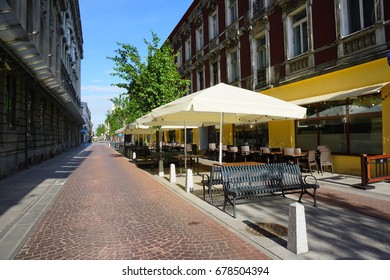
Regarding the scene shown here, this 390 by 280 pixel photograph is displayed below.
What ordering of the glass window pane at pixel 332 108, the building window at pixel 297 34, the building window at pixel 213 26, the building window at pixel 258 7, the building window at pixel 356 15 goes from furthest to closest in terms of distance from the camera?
the building window at pixel 213 26 → the building window at pixel 258 7 → the building window at pixel 297 34 → the glass window pane at pixel 332 108 → the building window at pixel 356 15

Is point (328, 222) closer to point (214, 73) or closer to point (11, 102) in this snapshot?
point (11, 102)

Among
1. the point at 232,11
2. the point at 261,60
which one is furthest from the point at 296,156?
the point at 232,11

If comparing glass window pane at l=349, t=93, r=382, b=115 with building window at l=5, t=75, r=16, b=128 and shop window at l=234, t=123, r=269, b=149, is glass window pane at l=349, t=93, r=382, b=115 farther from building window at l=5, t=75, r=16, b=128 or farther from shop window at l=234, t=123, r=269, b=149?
building window at l=5, t=75, r=16, b=128

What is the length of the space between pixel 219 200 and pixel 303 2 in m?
10.9

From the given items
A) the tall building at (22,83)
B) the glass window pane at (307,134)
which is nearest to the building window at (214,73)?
the glass window pane at (307,134)

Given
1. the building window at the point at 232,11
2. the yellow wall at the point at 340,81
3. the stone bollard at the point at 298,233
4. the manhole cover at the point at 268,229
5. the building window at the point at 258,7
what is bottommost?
the manhole cover at the point at 268,229

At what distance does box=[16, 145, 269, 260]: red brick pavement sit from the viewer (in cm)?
386

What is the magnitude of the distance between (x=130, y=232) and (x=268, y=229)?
240 centimetres

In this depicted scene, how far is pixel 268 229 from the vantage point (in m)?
4.75

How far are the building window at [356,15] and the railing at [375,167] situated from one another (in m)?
5.04

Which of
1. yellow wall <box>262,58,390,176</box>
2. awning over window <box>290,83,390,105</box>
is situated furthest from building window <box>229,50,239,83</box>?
awning over window <box>290,83,390,105</box>

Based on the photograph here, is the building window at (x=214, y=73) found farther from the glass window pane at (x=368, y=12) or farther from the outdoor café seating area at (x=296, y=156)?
the glass window pane at (x=368, y=12)

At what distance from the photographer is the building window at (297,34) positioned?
1315cm

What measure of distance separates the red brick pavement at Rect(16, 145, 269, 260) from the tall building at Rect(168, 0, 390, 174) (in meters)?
7.37
